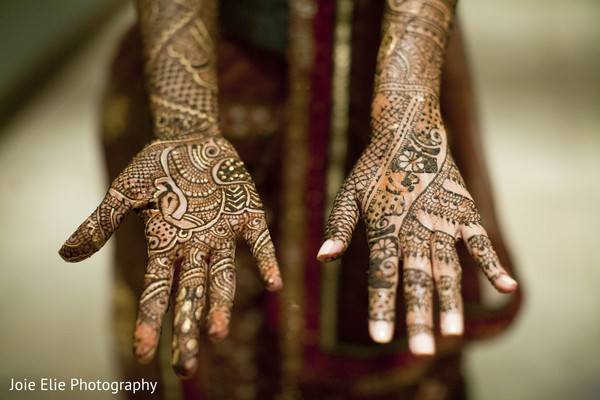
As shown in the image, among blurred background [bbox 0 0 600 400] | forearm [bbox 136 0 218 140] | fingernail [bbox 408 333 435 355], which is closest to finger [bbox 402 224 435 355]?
fingernail [bbox 408 333 435 355]

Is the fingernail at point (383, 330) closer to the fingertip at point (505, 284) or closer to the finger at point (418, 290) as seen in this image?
the finger at point (418, 290)

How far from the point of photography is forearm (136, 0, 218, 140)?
28.1 inches

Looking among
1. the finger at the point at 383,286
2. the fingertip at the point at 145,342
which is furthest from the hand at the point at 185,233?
the finger at the point at 383,286

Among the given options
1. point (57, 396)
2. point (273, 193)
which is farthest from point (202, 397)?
point (273, 193)

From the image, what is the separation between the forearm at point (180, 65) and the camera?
0.71 meters

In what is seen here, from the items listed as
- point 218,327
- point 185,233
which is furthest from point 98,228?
point 218,327

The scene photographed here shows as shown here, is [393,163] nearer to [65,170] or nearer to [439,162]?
[439,162]

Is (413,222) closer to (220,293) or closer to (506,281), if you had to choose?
(506,281)

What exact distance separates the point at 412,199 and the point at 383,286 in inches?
5.6

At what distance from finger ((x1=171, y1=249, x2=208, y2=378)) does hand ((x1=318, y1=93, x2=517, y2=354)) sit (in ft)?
0.55

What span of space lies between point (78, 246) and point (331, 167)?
465 mm

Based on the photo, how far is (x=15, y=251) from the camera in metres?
1.03

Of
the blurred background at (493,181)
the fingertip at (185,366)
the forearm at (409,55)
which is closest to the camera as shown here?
the fingertip at (185,366)

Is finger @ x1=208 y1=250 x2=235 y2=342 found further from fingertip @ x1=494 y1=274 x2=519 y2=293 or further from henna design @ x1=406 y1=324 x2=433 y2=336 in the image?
fingertip @ x1=494 y1=274 x2=519 y2=293
